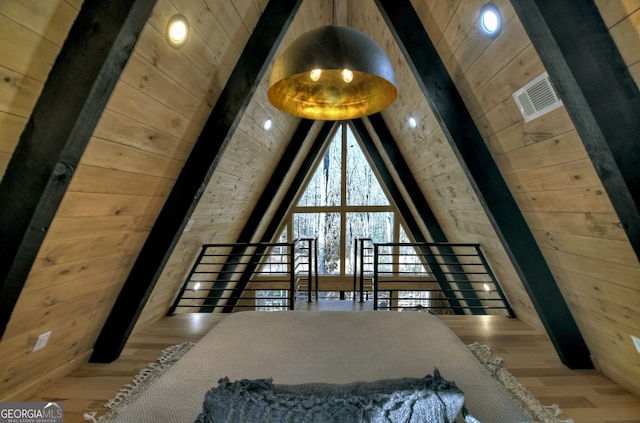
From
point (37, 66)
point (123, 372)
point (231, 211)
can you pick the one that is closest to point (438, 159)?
point (231, 211)

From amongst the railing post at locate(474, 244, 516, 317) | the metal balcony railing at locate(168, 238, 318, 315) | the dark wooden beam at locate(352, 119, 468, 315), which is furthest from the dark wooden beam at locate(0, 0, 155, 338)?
the dark wooden beam at locate(352, 119, 468, 315)

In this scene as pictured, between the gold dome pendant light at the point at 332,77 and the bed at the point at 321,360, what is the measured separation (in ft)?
3.42

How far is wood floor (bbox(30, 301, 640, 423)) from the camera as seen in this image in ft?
5.87

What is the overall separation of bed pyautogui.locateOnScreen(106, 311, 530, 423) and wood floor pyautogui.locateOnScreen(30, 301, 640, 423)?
2.90 feet

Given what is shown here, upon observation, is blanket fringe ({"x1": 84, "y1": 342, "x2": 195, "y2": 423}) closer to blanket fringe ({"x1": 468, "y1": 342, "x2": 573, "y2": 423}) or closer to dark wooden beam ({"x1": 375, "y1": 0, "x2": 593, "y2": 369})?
blanket fringe ({"x1": 468, "y1": 342, "x2": 573, "y2": 423})

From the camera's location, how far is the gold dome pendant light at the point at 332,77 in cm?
88

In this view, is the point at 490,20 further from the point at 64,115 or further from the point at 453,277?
the point at 453,277

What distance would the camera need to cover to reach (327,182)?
6285 mm

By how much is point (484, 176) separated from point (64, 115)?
2264 mm

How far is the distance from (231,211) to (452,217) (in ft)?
8.46

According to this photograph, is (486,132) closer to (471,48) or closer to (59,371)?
(471,48)

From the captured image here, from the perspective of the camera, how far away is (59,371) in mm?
2064

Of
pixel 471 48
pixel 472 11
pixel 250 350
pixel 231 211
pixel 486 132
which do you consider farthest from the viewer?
pixel 231 211

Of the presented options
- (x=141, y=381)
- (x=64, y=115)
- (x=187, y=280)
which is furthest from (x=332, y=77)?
(x=187, y=280)
